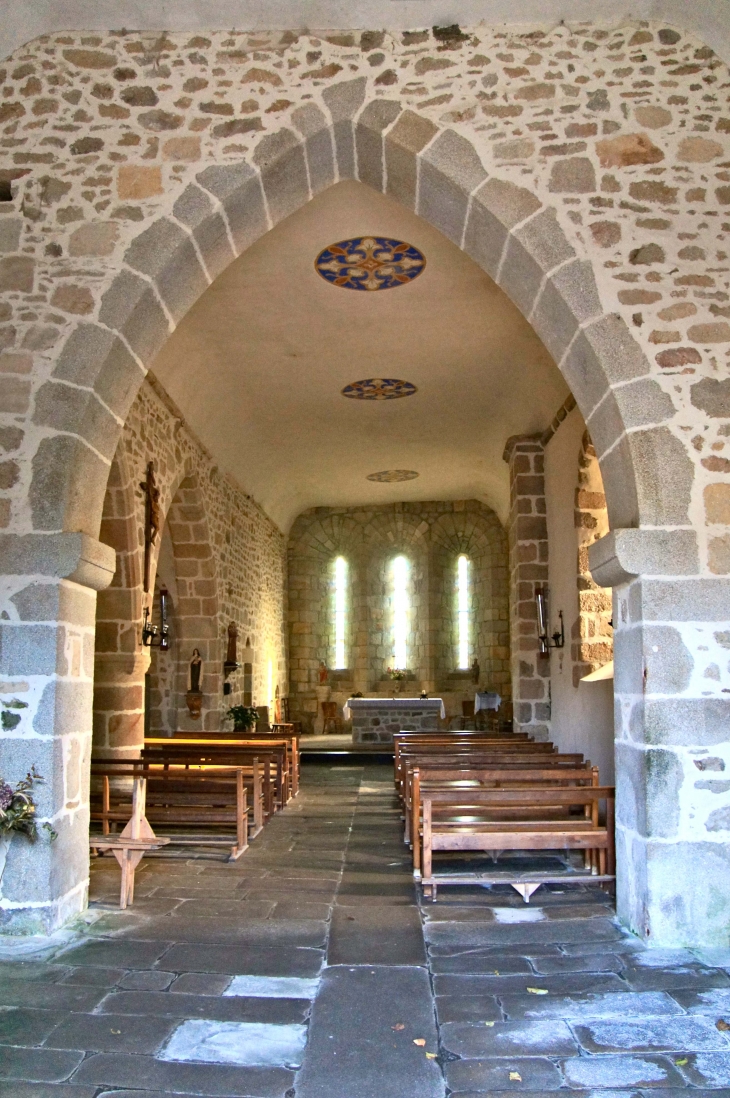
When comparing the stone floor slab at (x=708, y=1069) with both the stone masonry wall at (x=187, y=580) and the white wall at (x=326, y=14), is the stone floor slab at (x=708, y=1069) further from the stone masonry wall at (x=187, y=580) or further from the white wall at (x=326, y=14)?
the stone masonry wall at (x=187, y=580)

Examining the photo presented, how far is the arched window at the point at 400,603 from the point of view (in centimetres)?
1738

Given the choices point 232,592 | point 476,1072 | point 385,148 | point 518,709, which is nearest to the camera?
point 476,1072

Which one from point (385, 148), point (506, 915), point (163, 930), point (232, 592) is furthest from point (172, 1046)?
point (232, 592)

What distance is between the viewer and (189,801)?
6324 mm

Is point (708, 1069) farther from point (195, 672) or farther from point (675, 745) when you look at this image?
point (195, 672)

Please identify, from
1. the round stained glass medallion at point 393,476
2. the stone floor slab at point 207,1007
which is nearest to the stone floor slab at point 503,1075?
the stone floor slab at point 207,1007

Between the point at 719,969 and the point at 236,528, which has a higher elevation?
the point at 236,528

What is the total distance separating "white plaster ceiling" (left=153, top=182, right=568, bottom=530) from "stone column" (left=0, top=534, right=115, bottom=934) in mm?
3193

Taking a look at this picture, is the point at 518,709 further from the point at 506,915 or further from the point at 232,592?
the point at 506,915

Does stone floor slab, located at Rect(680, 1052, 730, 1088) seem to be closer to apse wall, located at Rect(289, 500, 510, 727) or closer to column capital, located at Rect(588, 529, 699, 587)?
column capital, located at Rect(588, 529, 699, 587)

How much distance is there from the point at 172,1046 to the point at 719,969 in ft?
7.22

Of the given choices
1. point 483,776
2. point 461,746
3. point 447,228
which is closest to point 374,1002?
point 483,776

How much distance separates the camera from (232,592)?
11.8 m

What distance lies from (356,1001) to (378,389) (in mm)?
7594
